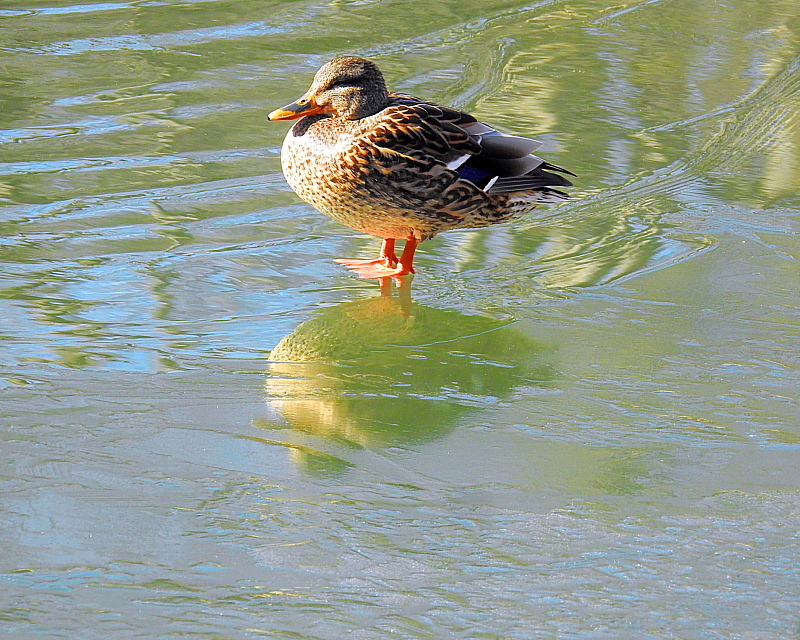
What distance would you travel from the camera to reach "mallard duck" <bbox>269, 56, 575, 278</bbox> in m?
4.90

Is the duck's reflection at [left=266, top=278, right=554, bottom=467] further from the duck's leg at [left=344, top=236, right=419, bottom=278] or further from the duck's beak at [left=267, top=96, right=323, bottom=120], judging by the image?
the duck's beak at [left=267, top=96, right=323, bottom=120]

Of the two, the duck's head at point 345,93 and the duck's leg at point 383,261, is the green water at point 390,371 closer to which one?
the duck's leg at point 383,261

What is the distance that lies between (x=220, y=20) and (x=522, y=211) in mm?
4024

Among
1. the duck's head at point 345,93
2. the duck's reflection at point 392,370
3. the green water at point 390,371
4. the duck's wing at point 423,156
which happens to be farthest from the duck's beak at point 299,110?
the duck's reflection at point 392,370

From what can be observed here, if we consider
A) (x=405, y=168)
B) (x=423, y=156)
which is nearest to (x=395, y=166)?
(x=405, y=168)

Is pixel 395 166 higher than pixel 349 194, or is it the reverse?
pixel 395 166

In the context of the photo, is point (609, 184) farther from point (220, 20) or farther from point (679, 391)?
point (220, 20)

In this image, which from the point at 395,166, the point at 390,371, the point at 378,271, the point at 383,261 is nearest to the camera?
the point at 390,371

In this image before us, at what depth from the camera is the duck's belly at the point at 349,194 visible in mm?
4887

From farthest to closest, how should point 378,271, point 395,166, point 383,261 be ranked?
point 383,261 → point 378,271 → point 395,166

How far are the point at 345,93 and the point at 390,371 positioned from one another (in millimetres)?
1600

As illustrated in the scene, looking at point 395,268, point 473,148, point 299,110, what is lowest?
point 395,268

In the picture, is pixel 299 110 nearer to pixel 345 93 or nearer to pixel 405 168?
pixel 345 93

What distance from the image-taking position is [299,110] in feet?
16.9
